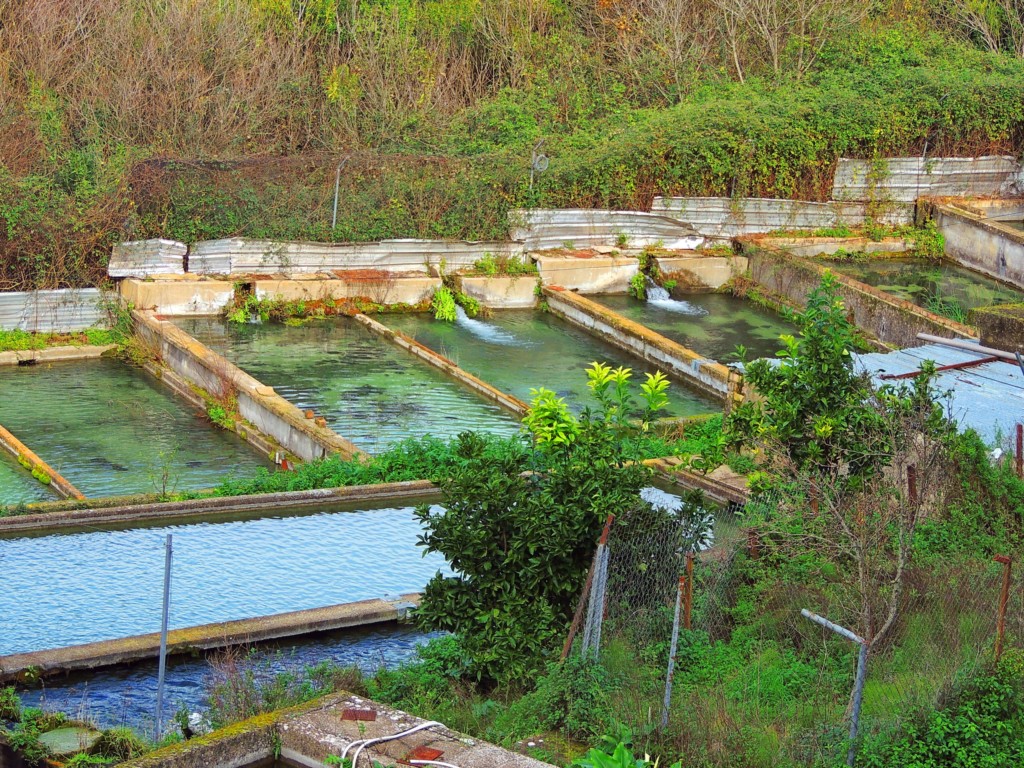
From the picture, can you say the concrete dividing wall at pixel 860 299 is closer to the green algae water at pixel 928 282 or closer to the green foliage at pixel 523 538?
the green algae water at pixel 928 282

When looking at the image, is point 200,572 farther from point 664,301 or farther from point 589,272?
point 664,301

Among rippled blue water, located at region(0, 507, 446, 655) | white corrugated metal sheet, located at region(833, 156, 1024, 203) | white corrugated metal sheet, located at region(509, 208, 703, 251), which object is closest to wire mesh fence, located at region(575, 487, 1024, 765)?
rippled blue water, located at region(0, 507, 446, 655)

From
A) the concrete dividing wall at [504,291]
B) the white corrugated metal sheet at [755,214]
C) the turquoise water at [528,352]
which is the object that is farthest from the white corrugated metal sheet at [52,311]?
the white corrugated metal sheet at [755,214]

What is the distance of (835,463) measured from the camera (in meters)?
10.5

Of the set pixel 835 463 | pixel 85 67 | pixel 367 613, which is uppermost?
pixel 85 67

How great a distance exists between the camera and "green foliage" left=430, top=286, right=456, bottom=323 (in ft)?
72.7

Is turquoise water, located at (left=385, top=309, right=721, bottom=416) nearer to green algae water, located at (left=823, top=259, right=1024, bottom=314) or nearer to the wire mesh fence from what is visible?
green algae water, located at (left=823, top=259, right=1024, bottom=314)

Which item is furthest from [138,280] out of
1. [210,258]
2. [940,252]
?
[940,252]

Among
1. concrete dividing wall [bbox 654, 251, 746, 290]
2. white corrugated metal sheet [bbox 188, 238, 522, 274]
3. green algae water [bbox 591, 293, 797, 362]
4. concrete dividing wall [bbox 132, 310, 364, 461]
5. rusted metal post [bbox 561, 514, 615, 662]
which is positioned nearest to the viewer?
rusted metal post [bbox 561, 514, 615, 662]

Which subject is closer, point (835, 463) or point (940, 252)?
point (835, 463)

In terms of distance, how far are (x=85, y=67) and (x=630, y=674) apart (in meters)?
19.7

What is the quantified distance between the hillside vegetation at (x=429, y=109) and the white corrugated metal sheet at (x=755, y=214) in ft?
1.35

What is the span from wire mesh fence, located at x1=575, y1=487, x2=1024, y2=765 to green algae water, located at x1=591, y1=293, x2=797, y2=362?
33.7ft

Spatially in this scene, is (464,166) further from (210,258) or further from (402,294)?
(210,258)
